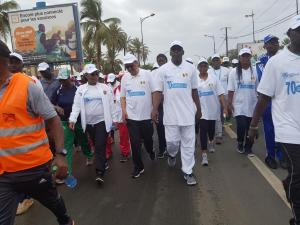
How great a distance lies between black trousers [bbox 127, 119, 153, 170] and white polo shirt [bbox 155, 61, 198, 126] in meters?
0.77

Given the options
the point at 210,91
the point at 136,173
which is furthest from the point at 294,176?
the point at 210,91

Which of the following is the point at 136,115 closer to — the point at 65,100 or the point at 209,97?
the point at 65,100

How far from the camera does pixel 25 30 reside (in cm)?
2191

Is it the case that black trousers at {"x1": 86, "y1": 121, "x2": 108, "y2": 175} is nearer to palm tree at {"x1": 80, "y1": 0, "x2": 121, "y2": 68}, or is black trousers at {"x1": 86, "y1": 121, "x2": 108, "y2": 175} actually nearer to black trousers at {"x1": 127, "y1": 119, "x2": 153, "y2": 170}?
black trousers at {"x1": 127, "y1": 119, "x2": 153, "y2": 170}

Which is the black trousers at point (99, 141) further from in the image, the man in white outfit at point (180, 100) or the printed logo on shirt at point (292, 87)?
the printed logo on shirt at point (292, 87)

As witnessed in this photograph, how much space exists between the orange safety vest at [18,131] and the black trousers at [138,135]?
3.55m

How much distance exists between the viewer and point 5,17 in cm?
3219

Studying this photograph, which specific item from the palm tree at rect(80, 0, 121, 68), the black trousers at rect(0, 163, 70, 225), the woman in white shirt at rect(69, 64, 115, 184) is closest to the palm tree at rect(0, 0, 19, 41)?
the palm tree at rect(80, 0, 121, 68)

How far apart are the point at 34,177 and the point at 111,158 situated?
533cm

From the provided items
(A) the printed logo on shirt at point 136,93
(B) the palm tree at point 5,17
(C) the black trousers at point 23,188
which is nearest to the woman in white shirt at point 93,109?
(A) the printed logo on shirt at point 136,93

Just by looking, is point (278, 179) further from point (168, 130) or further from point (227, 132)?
point (227, 132)

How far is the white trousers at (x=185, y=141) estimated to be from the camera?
6649mm

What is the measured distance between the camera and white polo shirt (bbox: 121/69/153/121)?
287 inches

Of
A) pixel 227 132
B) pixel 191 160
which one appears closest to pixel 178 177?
pixel 191 160
